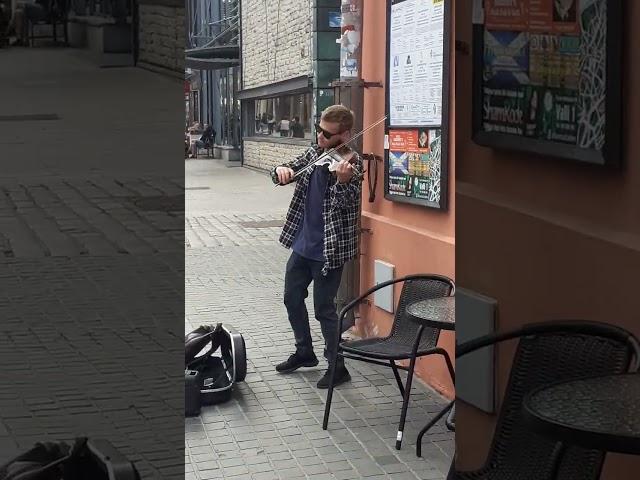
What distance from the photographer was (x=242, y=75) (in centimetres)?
84

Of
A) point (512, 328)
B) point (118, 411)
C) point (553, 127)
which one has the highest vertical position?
point (553, 127)

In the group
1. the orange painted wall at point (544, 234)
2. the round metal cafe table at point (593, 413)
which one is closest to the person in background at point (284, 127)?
the orange painted wall at point (544, 234)

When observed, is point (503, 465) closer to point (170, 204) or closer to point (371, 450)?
point (371, 450)

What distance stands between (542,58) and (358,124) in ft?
0.96

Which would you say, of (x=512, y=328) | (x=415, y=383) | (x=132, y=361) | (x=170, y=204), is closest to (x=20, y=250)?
(x=132, y=361)

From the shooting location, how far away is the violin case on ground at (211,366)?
696 millimetres

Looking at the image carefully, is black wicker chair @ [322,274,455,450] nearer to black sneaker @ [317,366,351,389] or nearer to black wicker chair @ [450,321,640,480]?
black sneaker @ [317,366,351,389]

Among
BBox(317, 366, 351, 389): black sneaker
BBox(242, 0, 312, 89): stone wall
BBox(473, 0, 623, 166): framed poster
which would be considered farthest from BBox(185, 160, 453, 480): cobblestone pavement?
BBox(473, 0, 623, 166): framed poster

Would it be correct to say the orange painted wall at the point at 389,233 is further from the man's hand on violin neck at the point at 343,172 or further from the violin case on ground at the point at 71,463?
the violin case on ground at the point at 71,463

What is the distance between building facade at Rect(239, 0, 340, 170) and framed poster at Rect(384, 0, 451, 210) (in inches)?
2.6

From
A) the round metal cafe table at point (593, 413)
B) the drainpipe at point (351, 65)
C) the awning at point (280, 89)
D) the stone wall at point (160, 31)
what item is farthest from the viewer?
the awning at point (280, 89)

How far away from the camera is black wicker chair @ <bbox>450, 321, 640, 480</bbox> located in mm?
425

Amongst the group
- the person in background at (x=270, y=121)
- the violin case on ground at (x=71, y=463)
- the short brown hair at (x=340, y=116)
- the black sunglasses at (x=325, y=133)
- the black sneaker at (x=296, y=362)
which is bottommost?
the violin case on ground at (x=71, y=463)

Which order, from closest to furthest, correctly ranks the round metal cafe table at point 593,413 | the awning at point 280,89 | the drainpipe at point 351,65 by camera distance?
the round metal cafe table at point 593,413, the drainpipe at point 351,65, the awning at point 280,89
